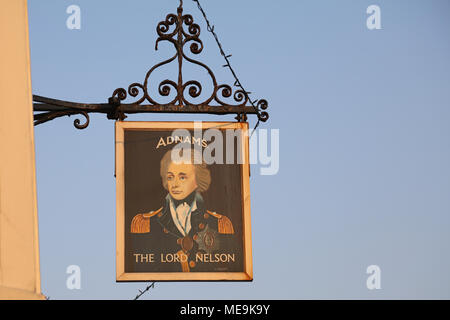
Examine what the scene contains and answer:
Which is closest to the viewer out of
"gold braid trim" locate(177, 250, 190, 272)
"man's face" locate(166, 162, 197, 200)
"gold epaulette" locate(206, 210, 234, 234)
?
"gold braid trim" locate(177, 250, 190, 272)

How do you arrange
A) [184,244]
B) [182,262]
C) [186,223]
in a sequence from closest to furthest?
[182,262]
[184,244]
[186,223]

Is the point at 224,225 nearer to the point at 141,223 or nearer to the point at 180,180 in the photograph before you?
the point at 180,180

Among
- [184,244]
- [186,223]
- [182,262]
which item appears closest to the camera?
[182,262]

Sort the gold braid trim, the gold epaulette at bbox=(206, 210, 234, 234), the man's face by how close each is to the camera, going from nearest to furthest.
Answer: the gold braid trim, the gold epaulette at bbox=(206, 210, 234, 234), the man's face

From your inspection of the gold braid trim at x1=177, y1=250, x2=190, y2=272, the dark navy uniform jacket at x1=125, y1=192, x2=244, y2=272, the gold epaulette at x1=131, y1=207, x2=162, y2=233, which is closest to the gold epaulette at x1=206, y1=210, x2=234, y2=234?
the dark navy uniform jacket at x1=125, y1=192, x2=244, y2=272

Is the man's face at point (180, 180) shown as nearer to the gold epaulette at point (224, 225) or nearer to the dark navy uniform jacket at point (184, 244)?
the dark navy uniform jacket at point (184, 244)

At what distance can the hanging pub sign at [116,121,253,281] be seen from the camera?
32.6 feet

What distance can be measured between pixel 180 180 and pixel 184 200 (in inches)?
9.2

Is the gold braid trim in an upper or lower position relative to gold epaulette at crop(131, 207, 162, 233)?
lower

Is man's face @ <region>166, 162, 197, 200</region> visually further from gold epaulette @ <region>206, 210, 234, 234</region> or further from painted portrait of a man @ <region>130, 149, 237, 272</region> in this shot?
gold epaulette @ <region>206, 210, 234, 234</region>

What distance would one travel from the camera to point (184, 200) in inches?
406

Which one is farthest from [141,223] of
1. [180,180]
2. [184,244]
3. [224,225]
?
[224,225]
